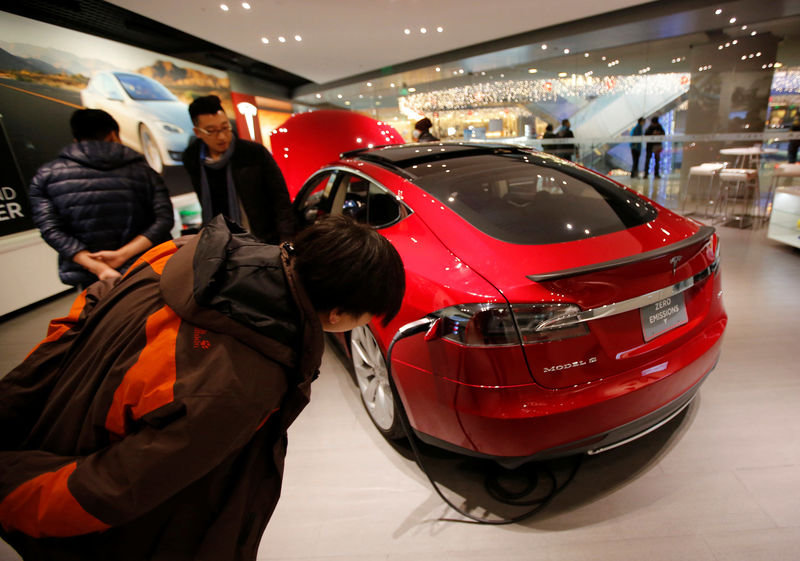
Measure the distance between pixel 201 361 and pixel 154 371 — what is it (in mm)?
78

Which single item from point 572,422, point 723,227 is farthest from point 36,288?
point 723,227

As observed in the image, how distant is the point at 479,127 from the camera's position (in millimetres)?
10500

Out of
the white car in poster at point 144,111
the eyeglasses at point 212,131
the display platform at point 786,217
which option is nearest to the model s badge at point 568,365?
the eyeglasses at point 212,131

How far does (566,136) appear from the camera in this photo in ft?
28.6

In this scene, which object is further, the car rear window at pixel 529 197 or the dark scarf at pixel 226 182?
the dark scarf at pixel 226 182

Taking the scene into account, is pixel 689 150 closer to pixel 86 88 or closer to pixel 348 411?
pixel 348 411

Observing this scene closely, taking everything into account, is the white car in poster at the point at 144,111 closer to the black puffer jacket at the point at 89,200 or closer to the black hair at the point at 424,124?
the black hair at the point at 424,124

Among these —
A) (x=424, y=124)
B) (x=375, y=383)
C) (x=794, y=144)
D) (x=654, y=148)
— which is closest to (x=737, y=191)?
(x=794, y=144)

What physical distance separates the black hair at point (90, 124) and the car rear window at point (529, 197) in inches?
61.5

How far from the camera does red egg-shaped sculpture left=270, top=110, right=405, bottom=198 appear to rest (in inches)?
189

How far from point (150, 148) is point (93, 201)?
5111 mm

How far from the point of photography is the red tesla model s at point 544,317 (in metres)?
1.26

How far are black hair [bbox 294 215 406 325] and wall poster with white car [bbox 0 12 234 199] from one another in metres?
5.25

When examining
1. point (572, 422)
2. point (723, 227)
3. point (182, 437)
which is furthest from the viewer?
point (723, 227)
